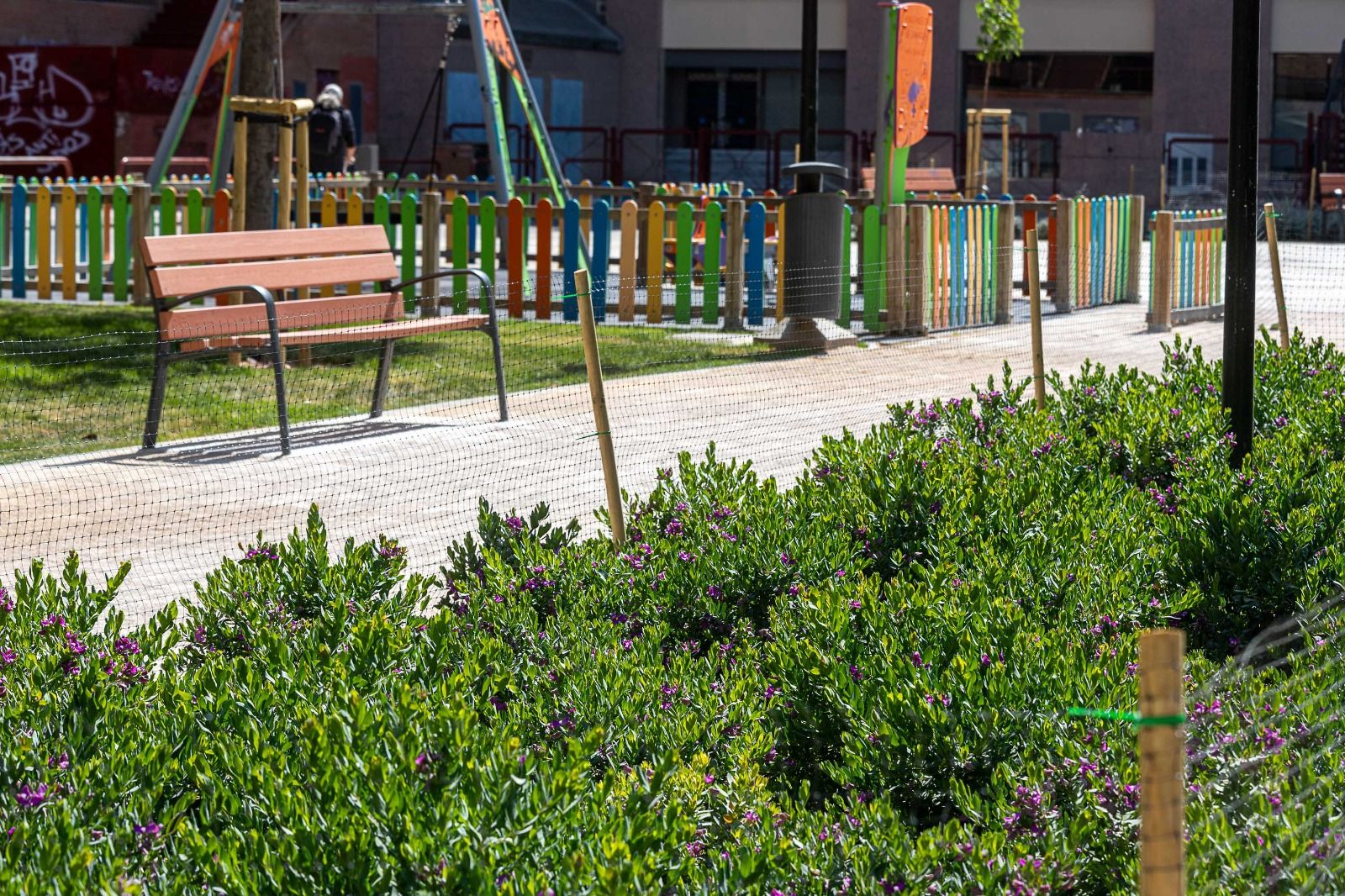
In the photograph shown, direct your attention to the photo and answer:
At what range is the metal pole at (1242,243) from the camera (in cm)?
727

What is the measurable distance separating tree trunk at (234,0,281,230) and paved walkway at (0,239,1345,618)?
7.09 ft

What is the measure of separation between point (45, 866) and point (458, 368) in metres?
9.43

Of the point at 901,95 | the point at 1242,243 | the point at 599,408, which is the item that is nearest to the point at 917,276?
the point at 901,95

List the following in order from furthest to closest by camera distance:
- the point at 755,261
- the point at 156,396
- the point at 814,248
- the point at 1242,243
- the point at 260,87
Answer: the point at 755,261
the point at 814,248
the point at 260,87
the point at 156,396
the point at 1242,243

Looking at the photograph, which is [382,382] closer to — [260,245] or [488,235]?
[260,245]

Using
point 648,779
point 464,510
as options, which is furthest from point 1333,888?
point 464,510

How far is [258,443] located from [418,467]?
3.53 feet

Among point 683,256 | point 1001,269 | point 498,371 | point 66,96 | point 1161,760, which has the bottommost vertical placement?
point 1161,760

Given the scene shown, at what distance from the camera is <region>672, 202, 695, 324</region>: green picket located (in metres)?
15.3

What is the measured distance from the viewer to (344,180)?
20594 millimetres

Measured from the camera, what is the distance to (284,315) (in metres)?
10.2

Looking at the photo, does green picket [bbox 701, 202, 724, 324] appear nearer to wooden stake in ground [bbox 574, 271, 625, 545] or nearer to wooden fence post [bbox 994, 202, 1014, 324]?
wooden fence post [bbox 994, 202, 1014, 324]

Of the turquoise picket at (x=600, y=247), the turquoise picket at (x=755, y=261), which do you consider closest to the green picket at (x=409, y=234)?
the turquoise picket at (x=600, y=247)

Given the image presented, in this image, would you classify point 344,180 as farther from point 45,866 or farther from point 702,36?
Answer: point 702,36
